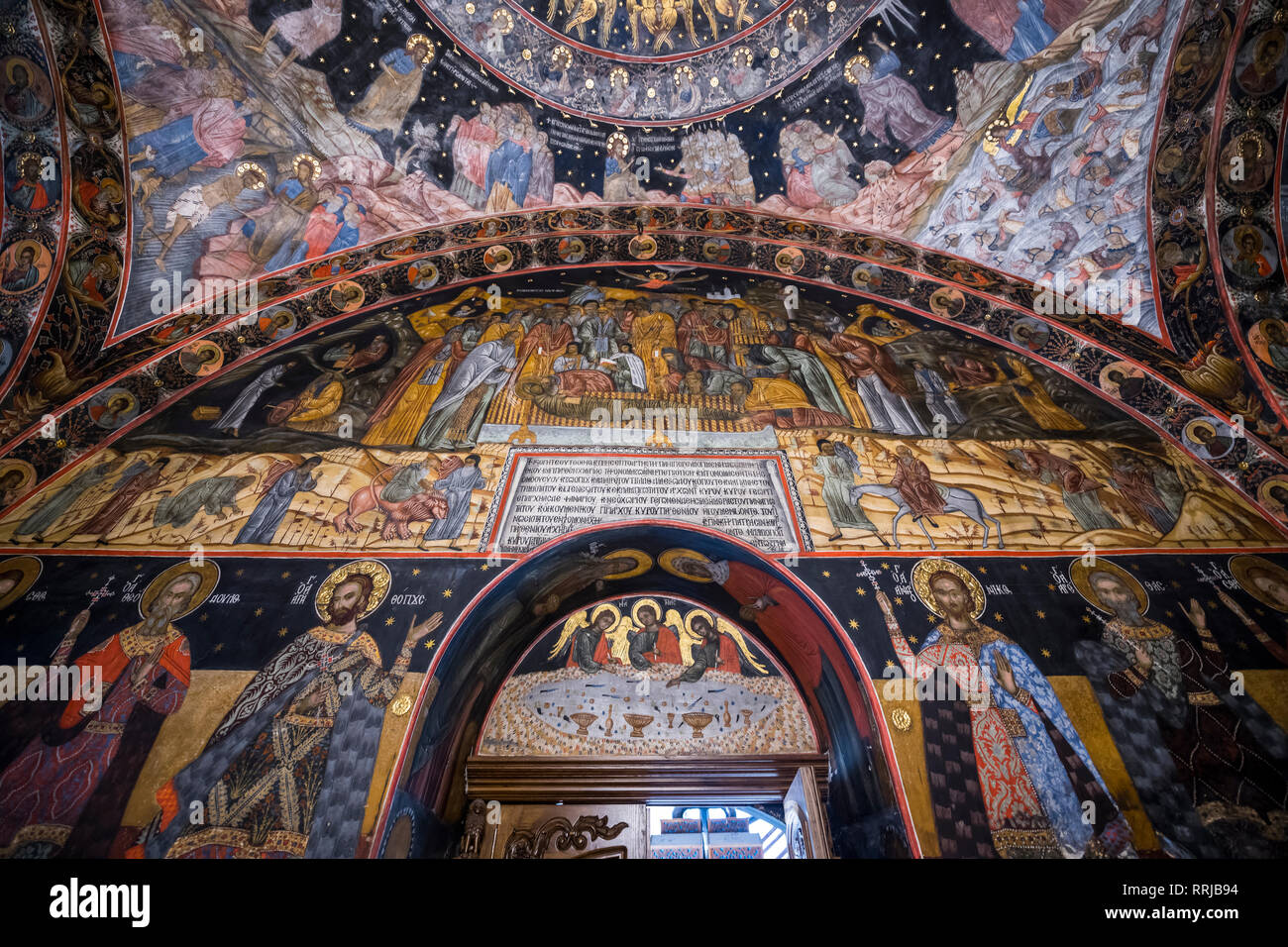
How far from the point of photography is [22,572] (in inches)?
216

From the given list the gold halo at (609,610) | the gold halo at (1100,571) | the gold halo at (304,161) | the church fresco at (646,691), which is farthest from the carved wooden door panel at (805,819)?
the gold halo at (304,161)

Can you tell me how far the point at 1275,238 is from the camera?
6152mm

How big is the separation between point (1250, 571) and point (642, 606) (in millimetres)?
5577

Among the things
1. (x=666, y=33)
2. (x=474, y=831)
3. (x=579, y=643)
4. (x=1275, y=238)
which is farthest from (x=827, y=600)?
(x=666, y=33)

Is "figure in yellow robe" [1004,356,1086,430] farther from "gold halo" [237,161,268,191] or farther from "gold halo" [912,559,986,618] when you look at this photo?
"gold halo" [237,161,268,191]

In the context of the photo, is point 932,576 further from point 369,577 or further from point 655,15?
point 655,15

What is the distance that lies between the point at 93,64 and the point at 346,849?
7317mm

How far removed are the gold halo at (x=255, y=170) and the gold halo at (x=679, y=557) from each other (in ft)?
19.2

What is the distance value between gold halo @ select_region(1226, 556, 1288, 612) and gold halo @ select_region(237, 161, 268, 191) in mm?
4344

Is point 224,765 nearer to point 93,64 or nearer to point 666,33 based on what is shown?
point 93,64

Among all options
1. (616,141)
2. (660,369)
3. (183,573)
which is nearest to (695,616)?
(660,369)

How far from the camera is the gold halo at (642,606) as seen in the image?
24.0 ft

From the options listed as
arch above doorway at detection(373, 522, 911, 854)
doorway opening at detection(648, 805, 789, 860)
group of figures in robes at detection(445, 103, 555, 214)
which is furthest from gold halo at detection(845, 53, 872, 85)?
doorway opening at detection(648, 805, 789, 860)

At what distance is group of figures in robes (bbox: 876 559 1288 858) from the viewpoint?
4.62 m
